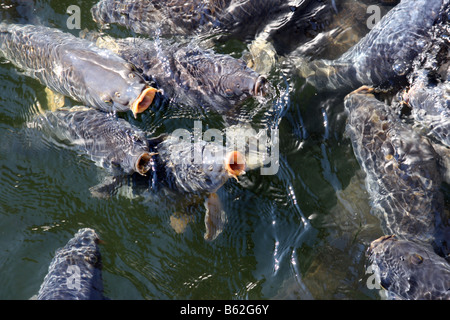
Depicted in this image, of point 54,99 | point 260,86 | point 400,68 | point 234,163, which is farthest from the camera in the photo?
point 54,99

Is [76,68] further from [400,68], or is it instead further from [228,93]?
[400,68]

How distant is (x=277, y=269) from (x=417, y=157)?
2.29m

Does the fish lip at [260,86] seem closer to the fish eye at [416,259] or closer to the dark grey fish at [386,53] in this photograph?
the dark grey fish at [386,53]

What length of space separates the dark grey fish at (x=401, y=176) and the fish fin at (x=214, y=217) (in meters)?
2.02

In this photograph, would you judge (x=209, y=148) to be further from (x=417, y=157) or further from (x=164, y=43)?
(x=417, y=157)

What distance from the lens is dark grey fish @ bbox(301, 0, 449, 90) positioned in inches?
224

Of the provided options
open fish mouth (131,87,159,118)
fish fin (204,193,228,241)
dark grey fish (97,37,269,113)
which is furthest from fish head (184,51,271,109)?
fish fin (204,193,228,241)

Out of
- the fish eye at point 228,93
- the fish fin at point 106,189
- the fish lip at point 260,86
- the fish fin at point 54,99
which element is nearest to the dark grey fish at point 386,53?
the fish lip at point 260,86

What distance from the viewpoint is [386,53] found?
19.2 feet

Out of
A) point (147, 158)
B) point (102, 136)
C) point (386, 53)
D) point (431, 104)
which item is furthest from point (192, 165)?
point (431, 104)

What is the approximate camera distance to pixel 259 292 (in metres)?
4.91

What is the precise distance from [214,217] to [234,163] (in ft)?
2.98

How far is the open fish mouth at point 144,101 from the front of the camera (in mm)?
5348
